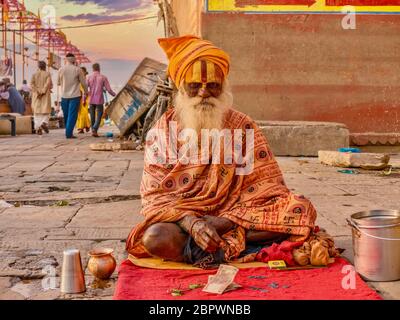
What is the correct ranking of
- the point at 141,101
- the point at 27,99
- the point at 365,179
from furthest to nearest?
the point at 27,99, the point at 141,101, the point at 365,179

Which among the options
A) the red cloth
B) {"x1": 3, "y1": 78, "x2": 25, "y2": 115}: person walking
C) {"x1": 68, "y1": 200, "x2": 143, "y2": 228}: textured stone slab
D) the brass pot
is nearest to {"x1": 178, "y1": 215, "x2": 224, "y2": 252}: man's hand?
the red cloth

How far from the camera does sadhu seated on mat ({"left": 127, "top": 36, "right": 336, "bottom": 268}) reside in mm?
3758

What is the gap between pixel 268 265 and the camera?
12.1ft

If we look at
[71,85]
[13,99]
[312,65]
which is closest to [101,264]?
[312,65]

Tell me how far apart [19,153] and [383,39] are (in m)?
6.32

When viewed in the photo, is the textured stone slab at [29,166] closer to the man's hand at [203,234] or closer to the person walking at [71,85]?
the person walking at [71,85]

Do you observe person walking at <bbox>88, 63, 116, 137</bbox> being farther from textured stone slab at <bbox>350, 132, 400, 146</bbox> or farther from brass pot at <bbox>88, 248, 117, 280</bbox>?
brass pot at <bbox>88, 248, 117, 280</bbox>

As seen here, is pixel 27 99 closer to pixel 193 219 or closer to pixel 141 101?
pixel 141 101

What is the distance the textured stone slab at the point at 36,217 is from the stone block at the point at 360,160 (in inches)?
164

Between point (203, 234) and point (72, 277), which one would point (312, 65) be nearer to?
point (203, 234)

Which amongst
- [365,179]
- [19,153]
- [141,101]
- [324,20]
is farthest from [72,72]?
[365,179]

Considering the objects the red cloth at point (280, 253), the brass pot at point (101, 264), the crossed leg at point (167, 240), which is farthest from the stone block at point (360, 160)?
the brass pot at point (101, 264)

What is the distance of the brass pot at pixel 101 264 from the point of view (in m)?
3.45

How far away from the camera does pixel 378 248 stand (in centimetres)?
338
